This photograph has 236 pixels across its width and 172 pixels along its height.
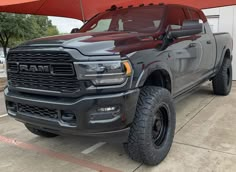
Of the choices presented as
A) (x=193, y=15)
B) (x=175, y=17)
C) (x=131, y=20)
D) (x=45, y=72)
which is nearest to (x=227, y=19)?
(x=193, y=15)

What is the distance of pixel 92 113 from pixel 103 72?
41cm

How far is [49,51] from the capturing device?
2750 mm

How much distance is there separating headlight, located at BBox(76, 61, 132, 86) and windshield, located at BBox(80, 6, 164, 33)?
1306 mm

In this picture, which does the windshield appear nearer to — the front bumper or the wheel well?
the wheel well

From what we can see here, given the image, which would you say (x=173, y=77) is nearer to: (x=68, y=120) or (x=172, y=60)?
(x=172, y=60)

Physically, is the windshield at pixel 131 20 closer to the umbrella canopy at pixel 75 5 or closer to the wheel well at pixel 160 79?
the wheel well at pixel 160 79

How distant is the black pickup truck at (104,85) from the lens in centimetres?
264

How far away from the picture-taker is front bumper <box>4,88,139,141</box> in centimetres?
261

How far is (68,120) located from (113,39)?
3.30 ft

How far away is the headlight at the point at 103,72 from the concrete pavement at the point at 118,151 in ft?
2.32

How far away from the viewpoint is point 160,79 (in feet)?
11.7

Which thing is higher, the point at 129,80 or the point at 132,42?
the point at 132,42

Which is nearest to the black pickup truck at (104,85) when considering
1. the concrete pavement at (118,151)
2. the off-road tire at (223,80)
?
the concrete pavement at (118,151)

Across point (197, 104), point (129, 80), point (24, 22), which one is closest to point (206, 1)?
point (197, 104)
